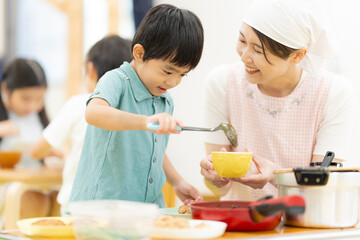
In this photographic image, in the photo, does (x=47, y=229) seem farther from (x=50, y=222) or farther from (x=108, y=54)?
(x=108, y=54)

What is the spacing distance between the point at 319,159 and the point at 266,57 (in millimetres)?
399

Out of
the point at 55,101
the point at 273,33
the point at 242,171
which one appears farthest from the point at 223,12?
the point at 55,101

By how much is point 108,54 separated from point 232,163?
93cm

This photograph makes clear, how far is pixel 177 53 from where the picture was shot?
1253mm

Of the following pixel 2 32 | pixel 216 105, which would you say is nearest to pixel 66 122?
pixel 216 105

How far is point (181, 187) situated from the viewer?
1.44 meters

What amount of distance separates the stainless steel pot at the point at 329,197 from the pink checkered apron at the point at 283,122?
2.03 feet

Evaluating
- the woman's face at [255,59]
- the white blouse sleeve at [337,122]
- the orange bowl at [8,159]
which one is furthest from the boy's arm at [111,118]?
the orange bowl at [8,159]

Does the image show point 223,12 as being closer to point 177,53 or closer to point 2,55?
point 177,53

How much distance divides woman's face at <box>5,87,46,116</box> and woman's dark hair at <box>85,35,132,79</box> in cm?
108

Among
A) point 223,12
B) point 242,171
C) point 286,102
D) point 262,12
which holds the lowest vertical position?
point 242,171

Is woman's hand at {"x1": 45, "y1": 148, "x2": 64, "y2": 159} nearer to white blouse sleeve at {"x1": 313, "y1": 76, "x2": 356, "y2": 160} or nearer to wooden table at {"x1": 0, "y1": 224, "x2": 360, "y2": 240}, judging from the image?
white blouse sleeve at {"x1": 313, "y1": 76, "x2": 356, "y2": 160}

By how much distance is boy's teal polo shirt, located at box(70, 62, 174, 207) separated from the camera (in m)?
1.26

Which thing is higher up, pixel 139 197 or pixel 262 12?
pixel 262 12
